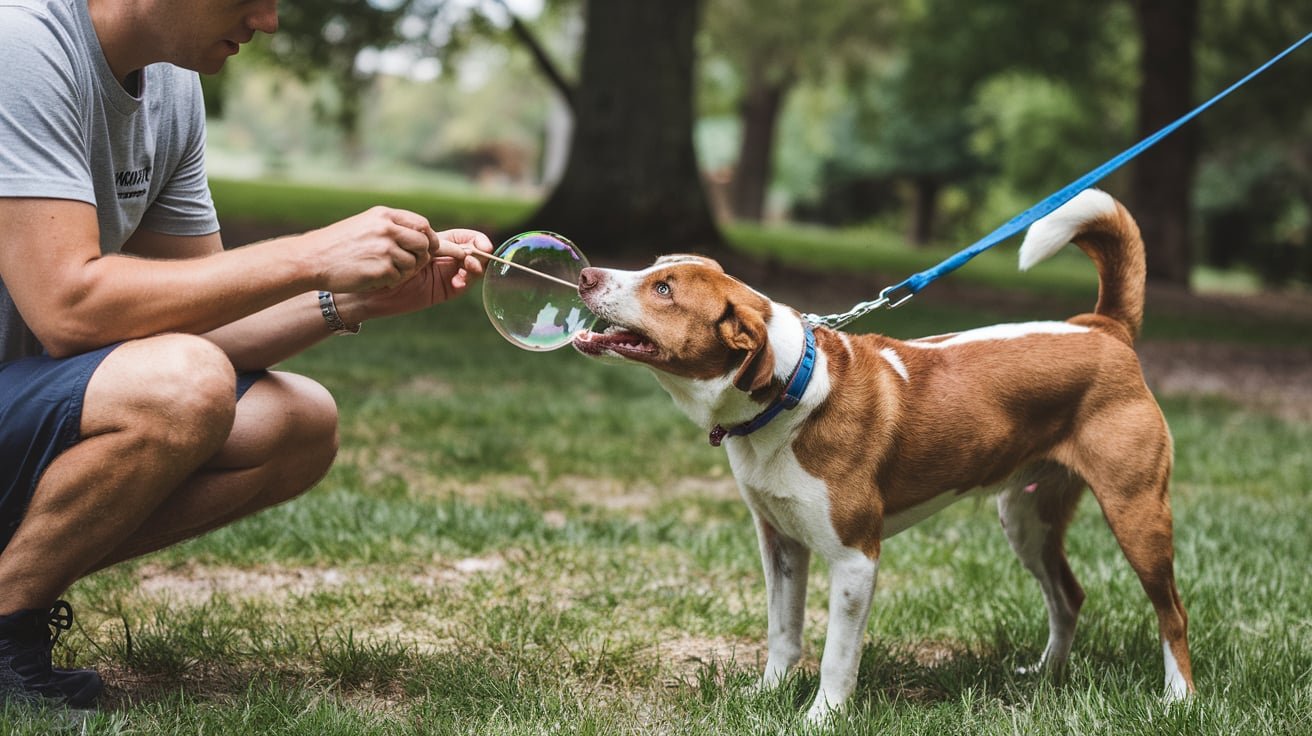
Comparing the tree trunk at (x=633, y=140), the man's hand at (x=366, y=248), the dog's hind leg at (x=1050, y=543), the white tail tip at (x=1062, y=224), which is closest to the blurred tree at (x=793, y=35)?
the tree trunk at (x=633, y=140)

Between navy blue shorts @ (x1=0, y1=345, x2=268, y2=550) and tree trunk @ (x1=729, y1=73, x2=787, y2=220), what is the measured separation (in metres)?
29.7

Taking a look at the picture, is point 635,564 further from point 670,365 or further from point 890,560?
point 670,365

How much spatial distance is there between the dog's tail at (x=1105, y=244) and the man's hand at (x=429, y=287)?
1.57 metres

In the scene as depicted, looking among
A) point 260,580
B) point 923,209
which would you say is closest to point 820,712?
point 260,580

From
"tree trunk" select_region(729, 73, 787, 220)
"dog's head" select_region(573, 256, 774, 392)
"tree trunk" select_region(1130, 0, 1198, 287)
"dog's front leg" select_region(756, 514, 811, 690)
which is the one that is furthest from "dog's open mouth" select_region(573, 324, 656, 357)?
"tree trunk" select_region(729, 73, 787, 220)

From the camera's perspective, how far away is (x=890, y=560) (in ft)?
15.5

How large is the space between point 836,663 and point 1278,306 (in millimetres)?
18402

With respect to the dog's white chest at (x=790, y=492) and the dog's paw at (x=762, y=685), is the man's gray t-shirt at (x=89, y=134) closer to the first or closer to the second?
the dog's white chest at (x=790, y=492)

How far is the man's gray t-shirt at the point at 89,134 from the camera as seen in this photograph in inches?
104

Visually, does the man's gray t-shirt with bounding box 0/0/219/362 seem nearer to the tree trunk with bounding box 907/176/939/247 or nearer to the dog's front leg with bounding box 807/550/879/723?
the dog's front leg with bounding box 807/550/879/723

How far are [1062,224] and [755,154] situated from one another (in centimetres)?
2948

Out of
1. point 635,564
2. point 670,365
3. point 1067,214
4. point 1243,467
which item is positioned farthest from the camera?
point 1243,467

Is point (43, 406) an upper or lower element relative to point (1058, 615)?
upper

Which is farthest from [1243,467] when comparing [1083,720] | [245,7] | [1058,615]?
[245,7]
